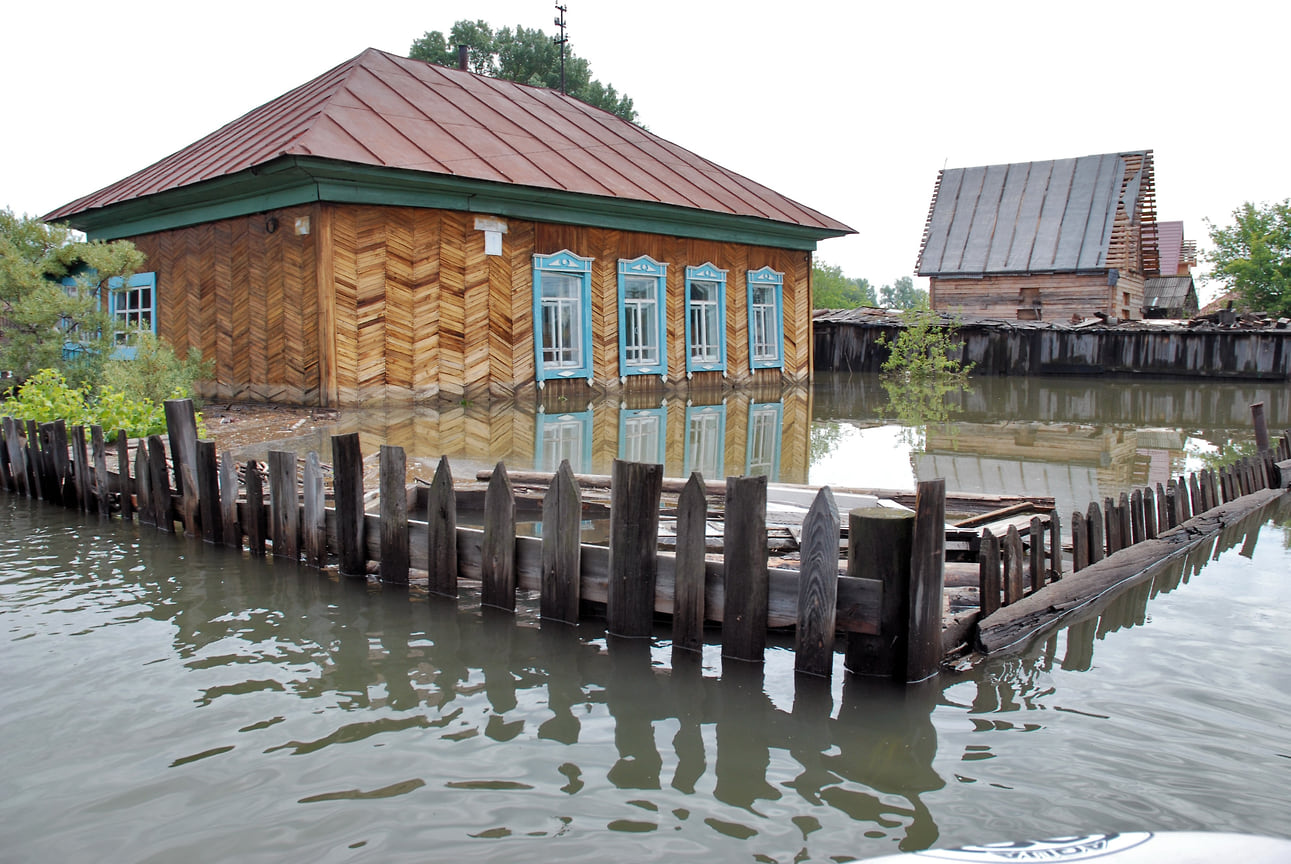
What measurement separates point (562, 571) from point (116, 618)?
2345mm

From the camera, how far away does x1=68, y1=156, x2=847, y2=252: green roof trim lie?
13789mm

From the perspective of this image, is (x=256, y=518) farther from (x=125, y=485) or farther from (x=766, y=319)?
(x=766, y=319)

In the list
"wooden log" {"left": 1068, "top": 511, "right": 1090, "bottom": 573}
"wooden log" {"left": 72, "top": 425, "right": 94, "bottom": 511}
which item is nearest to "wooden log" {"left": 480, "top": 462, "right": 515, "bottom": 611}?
"wooden log" {"left": 1068, "top": 511, "right": 1090, "bottom": 573}

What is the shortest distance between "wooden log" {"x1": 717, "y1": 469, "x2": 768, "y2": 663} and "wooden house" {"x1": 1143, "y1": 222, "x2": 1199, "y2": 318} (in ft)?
134

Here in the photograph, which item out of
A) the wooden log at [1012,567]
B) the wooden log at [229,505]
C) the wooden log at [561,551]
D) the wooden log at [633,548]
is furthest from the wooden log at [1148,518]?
the wooden log at [229,505]

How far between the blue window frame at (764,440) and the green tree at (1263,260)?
3258 cm

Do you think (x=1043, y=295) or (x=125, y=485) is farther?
(x=1043, y=295)

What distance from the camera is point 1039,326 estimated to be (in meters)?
25.8

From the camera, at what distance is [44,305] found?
1141 cm

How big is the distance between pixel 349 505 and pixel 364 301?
9.42m

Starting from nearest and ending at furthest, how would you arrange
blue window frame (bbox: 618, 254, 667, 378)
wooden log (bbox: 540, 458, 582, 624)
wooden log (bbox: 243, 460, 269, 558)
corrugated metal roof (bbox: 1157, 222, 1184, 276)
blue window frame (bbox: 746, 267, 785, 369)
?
wooden log (bbox: 540, 458, 582, 624) → wooden log (bbox: 243, 460, 269, 558) → blue window frame (bbox: 618, 254, 667, 378) → blue window frame (bbox: 746, 267, 785, 369) → corrugated metal roof (bbox: 1157, 222, 1184, 276)

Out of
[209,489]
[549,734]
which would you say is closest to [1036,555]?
[549,734]

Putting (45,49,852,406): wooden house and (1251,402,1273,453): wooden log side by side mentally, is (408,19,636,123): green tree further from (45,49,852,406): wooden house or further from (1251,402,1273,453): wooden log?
(1251,402,1273,453): wooden log

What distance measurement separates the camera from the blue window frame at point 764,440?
1046cm
